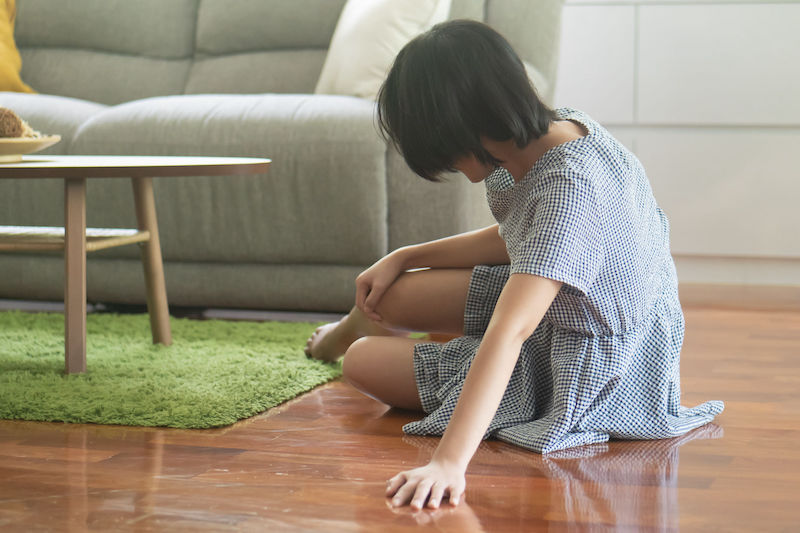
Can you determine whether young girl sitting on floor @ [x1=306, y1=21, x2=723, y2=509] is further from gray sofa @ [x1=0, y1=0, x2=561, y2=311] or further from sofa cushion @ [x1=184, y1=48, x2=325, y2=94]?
sofa cushion @ [x1=184, y1=48, x2=325, y2=94]

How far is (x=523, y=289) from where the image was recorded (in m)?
1.06

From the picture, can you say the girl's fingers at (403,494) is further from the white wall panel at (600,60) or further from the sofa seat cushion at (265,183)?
the white wall panel at (600,60)

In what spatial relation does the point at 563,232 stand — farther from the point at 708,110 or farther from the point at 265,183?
the point at 708,110

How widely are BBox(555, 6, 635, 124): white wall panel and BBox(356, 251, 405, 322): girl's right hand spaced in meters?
1.71

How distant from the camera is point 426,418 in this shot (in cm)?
131

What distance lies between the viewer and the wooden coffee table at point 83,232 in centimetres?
151

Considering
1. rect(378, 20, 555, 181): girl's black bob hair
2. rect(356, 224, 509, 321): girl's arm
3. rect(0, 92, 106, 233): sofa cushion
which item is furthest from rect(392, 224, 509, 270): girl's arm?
rect(0, 92, 106, 233): sofa cushion

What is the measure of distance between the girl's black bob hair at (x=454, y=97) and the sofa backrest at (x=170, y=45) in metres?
1.66

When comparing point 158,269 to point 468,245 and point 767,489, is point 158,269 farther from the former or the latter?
point 767,489

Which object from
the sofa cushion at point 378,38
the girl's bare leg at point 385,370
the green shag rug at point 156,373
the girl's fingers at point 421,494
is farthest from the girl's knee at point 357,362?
the sofa cushion at point 378,38

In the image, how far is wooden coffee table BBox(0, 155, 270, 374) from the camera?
151 cm

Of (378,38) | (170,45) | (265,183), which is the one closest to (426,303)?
(265,183)

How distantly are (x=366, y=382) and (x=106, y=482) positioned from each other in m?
0.44

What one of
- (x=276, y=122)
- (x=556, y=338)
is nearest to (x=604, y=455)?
(x=556, y=338)
